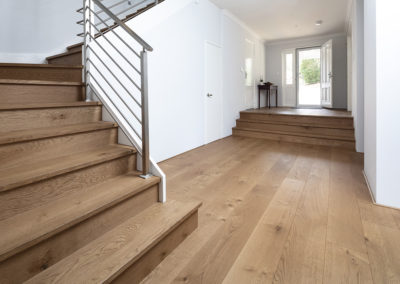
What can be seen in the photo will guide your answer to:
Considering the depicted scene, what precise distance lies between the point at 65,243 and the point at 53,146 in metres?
0.72

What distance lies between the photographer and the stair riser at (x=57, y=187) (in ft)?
3.91

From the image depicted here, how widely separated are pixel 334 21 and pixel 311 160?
4.29 m

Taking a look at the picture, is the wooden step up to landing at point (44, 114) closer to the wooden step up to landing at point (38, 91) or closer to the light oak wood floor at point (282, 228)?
the wooden step up to landing at point (38, 91)

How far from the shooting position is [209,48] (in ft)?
15.3

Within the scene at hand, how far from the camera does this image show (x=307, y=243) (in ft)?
5.16

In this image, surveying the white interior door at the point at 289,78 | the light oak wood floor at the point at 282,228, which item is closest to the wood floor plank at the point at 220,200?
the light oak wood floor at the point at 282,228

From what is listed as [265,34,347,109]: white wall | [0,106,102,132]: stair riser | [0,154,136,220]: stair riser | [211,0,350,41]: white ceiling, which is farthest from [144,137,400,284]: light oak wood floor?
[265,34,347,109]: white wall

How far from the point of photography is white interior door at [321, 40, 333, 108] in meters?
6.74

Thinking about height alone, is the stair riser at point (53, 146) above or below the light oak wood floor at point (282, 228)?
above

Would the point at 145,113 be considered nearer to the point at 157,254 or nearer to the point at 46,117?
the point at 46,117

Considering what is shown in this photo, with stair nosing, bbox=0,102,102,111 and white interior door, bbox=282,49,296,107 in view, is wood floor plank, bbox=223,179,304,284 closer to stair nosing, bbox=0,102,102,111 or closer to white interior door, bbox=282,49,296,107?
stair nosing, bbox=0,102,102,111

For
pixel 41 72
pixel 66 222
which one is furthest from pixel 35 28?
pixel 66 222

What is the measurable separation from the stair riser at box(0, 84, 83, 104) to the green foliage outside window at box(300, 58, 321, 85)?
8262 millimetres

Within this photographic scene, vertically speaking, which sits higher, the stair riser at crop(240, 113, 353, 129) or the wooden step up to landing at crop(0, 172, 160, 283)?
the stair riser at crop(240, 113, 353, 129)
